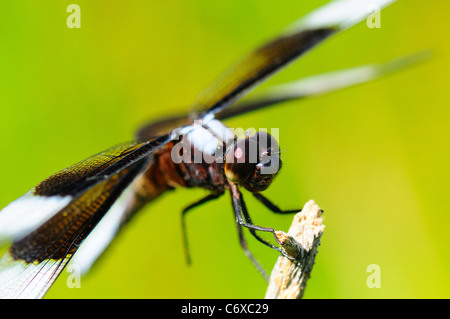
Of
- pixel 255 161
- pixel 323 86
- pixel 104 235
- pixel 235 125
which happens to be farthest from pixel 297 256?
pixel 235 125

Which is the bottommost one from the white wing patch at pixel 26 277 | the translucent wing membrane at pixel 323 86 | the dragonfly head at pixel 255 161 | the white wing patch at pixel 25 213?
the white wing patch at pixel 26 277

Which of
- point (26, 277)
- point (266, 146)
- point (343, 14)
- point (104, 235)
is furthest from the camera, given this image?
point (104, 235)

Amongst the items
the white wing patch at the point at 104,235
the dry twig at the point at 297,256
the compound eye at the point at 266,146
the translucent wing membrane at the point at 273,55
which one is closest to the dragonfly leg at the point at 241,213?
the compound eye at the point at 266,146

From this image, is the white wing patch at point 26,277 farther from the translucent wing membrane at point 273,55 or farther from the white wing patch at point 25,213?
the translucent wing membrane at point 273,55

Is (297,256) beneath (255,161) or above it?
beneath

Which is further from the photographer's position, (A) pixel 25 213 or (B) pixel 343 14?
(B) pixel 343 14

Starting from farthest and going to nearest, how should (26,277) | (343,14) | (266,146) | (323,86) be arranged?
(323,86), (343,14), (266,146), (26,277)

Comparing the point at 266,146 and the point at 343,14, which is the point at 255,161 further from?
the point at 343,14
